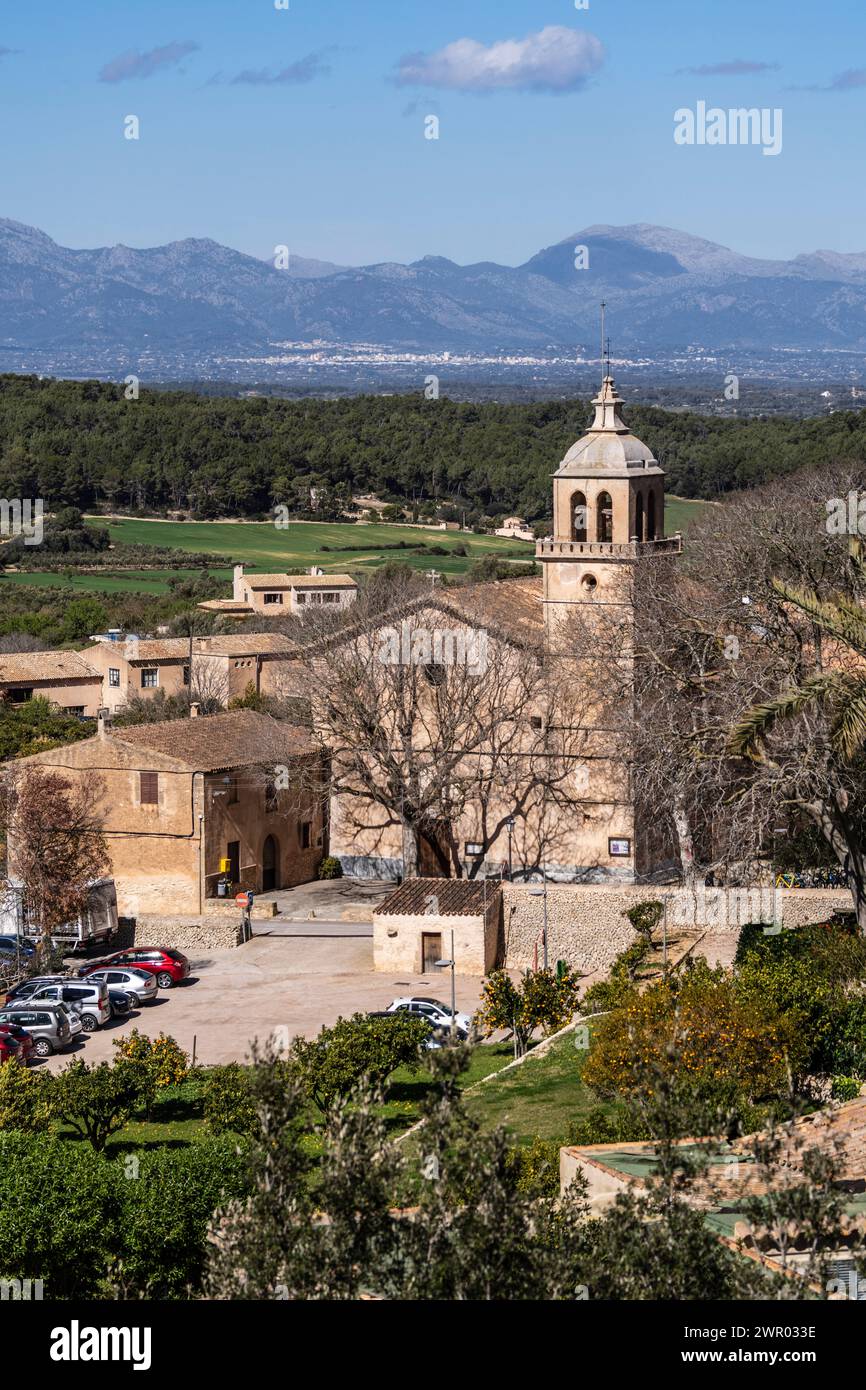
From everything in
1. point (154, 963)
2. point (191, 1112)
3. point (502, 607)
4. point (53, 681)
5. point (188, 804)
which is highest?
point (502, 607)

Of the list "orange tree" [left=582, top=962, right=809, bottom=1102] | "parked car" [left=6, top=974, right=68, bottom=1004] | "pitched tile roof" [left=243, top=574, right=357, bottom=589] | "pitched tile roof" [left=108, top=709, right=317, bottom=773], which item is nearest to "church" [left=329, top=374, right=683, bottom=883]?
"pitched tile roof" [left=108, top=709, right=317, bottom=773]

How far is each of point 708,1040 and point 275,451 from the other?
107 metres

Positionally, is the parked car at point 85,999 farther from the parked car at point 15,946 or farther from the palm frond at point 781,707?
the palm frond at point 781,707

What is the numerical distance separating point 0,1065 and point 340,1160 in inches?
657

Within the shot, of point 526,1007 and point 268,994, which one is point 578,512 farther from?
point 526,1007

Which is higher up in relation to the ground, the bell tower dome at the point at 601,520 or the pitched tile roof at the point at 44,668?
the bell tower dome at the point at 601,520

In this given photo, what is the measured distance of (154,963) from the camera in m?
37.2

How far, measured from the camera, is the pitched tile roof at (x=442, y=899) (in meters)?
37.5

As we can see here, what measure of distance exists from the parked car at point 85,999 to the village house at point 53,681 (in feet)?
98.6

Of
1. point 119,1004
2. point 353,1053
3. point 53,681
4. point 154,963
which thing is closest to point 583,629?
point 154,963

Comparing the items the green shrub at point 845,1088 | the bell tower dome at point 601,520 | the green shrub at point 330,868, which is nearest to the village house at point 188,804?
the green shrub at point 330,868

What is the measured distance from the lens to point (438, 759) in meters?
42.1

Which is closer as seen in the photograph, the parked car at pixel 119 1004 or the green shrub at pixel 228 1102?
the green shrub at pixel 228 1102
